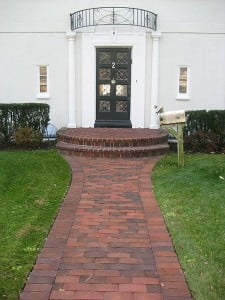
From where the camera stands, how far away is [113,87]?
12227mm

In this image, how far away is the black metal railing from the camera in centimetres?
1166

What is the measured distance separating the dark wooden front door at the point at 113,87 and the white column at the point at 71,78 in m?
0.68

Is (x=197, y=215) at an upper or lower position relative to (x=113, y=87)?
lower

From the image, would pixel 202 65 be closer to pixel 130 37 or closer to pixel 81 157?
pixel 130 37

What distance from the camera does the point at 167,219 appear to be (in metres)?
5.54

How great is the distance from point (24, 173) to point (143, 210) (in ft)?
9.56

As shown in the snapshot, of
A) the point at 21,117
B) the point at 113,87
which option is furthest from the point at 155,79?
the point at 21,117

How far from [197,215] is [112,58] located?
7335mm

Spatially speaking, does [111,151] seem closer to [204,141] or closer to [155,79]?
[204,141]

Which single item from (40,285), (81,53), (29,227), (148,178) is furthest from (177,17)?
(40,285)

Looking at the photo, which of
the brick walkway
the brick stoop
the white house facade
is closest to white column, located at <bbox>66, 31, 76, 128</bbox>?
the white house facade

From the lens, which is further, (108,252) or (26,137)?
(26,137)

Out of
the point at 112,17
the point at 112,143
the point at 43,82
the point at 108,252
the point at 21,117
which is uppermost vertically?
the point at 112,17

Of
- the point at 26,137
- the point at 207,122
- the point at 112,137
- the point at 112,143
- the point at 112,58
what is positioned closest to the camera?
the point at 112,143
